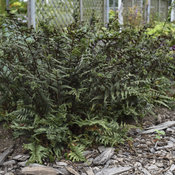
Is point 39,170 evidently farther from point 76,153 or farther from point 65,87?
point 65,87

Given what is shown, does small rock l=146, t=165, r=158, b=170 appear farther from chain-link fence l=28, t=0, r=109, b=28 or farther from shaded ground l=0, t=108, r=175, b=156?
chain-link fence l=28, t=0, r=109, b=28

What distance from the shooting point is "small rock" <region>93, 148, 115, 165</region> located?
1.98 meters

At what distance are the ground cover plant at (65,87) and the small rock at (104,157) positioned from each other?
0.08m

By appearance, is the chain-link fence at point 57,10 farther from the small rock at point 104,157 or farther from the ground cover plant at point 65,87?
the small rock at point 104,157

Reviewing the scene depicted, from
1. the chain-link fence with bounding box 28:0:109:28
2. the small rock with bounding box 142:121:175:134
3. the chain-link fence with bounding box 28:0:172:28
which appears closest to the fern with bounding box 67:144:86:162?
the small rock with bounding box 142:121:175:134

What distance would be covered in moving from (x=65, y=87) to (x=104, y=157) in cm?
67

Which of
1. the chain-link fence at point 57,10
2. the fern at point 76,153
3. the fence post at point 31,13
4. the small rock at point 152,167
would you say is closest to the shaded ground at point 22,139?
the fern at point 76,153

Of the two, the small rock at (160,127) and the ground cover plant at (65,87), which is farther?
the small rock at (160,127)

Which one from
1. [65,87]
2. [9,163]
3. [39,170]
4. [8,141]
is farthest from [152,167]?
[8,141]

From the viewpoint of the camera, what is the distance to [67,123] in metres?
2.17

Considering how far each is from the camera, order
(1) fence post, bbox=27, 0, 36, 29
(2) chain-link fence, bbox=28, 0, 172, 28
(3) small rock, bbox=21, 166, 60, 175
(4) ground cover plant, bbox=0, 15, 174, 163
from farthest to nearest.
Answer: (2) chain-link fence, bbox=28, 0, 172, 28 < (1) fence post, bbox=27, 0, 36, 29 < (4) ground cover plant, bbox=0, 15, 174, 163 < (3) small rock, bbox=21, 166, 60, 175

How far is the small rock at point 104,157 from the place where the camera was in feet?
6.49

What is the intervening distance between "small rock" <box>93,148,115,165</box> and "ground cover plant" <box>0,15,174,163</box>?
84 millimetres

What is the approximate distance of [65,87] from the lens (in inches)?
87.5
